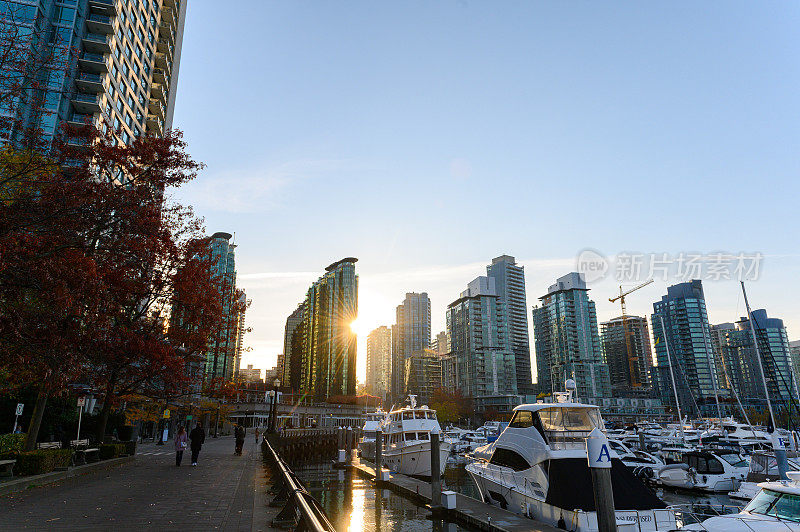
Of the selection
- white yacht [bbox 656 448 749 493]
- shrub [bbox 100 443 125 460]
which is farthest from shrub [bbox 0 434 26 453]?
white yacht [bbox 656 448 749 493]

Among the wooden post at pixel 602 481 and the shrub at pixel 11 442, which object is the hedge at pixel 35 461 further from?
the wooden post at pixel 602 481

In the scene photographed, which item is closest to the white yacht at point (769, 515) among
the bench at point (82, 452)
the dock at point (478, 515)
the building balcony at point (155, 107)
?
the dock at point (478, 515)

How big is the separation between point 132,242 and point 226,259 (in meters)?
163

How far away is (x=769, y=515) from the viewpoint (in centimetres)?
1250

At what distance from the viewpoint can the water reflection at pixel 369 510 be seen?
16.8 meters

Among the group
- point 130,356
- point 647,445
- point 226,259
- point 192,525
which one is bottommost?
point 647,445

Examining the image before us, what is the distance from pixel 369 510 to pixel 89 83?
200 feet

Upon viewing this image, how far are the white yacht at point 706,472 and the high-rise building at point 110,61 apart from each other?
56.9 meters

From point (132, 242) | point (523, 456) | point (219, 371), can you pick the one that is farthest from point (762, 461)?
point (219, 371)

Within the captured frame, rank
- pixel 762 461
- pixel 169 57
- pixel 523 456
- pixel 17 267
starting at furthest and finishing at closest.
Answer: pixel 169 57, pixel 762 461, pixel 523 456, pixel 17 267

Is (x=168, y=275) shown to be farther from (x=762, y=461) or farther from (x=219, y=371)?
(x=219, y=371)

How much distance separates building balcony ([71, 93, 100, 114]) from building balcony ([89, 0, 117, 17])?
1101 centimetres

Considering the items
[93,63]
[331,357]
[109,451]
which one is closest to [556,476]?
[109,451]

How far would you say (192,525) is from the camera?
9984 mm
